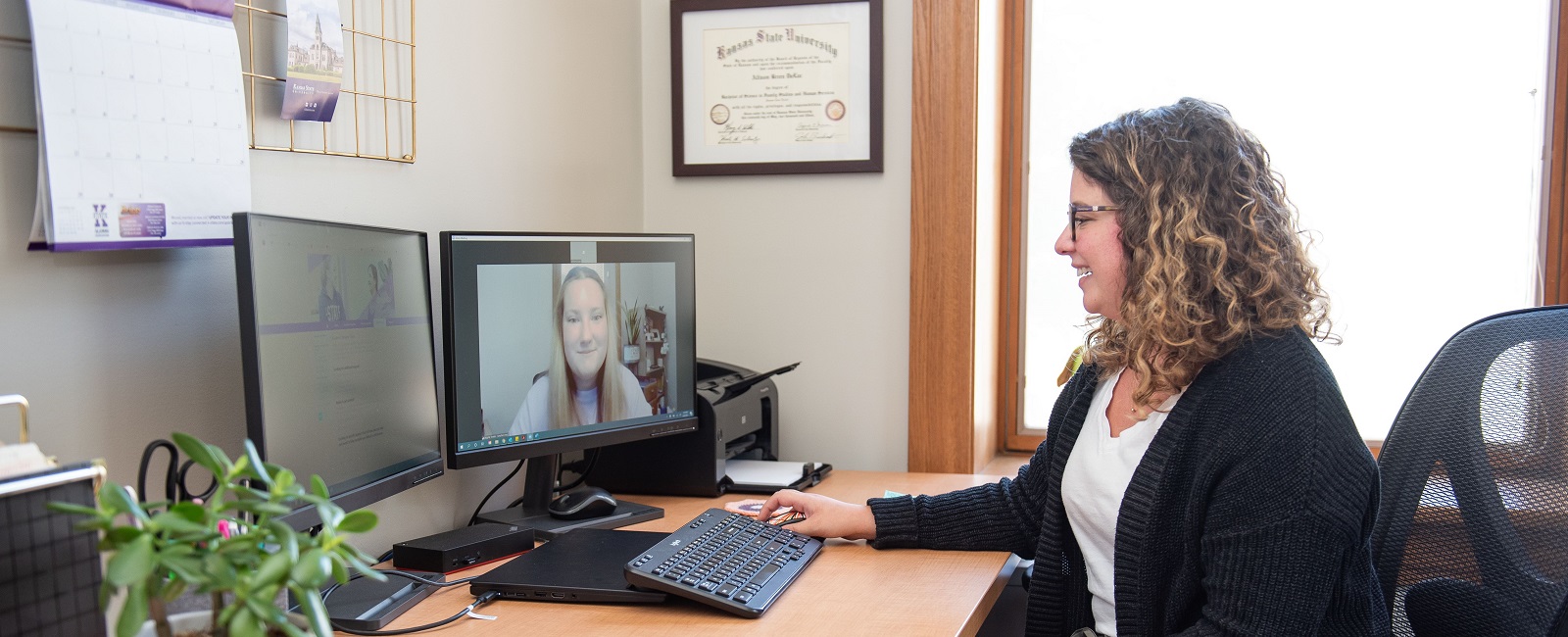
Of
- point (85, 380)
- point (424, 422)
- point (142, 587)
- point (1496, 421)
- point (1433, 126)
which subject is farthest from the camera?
point (1433, 126)

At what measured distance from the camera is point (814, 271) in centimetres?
239

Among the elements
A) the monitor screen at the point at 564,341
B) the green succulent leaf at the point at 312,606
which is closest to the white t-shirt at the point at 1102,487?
the monitor screen at the point at 564,341

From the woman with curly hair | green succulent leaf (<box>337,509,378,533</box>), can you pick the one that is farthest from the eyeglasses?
green succulent leaf (<box>337,509,378,533</box>)

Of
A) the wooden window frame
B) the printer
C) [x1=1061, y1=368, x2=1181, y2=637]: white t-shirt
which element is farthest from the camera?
the wooden window frame

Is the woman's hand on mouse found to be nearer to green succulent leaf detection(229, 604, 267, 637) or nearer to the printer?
the printer

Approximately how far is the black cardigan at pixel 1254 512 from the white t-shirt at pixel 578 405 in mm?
794

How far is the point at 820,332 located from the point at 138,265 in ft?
4.63

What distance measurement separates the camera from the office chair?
129 cm

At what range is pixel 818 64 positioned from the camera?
2340 millimetres

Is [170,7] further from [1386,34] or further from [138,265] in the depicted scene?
[1386,34]

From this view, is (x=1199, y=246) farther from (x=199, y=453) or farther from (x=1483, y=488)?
(x=199, y=453)

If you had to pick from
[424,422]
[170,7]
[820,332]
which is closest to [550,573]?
[424,422]

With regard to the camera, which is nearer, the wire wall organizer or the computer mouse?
the wire wall organizer

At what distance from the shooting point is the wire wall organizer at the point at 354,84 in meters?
1.36
